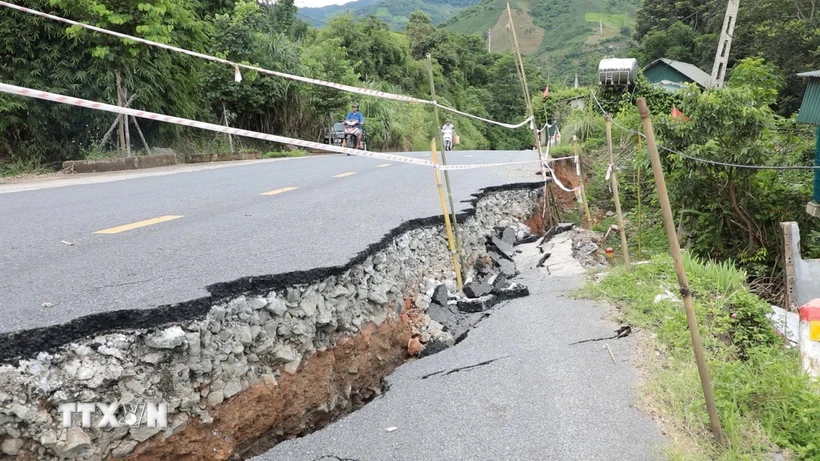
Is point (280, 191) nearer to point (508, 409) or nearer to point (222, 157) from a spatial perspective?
point (508, 409)

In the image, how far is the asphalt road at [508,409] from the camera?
3.21 m

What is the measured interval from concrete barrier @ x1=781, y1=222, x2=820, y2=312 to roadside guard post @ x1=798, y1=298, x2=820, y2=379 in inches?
135

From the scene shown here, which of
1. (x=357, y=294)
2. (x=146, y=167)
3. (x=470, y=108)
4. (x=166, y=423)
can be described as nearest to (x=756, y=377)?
(x=357, y=294)

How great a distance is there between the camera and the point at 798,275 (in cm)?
719

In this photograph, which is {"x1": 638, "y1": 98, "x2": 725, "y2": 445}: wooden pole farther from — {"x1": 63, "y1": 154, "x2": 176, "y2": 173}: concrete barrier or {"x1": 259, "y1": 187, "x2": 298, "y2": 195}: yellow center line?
{"x1": 63, "y1": 154, "x2": 176, "y2": 173}: concrete barrier

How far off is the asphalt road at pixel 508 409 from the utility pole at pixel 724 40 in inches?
702

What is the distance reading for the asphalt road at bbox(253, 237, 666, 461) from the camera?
3207mm

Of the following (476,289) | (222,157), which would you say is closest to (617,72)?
(222,157)

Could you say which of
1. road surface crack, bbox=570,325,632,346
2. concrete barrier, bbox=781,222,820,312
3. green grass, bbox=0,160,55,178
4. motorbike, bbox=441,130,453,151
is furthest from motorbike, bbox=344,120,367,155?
road surface crack, bbox=570,325,632,346

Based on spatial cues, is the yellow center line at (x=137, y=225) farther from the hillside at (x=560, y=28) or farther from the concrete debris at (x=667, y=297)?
the hillside at (x=560, y=28)

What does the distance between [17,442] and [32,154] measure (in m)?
10.9

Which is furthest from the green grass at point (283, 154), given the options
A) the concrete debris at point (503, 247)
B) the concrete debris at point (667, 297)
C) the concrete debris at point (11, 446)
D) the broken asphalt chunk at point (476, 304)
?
the concrete debris at point (11, 446)

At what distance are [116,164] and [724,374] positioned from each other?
440 inches

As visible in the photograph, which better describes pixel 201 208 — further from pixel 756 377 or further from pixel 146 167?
pixel 146 167
